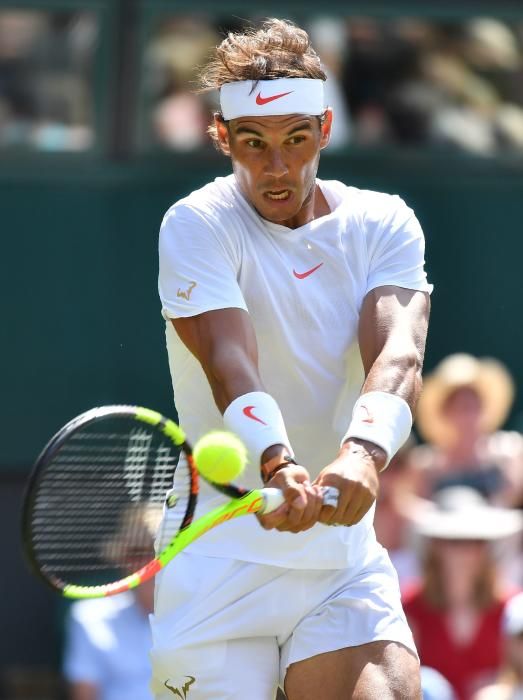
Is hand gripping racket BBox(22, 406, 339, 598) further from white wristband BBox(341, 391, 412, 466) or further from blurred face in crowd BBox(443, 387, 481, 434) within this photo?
blurred face in crowd BBox(443, 387, 481, 434)

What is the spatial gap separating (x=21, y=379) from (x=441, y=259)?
245 cm

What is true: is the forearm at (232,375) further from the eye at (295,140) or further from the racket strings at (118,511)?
the eye at (295,140)

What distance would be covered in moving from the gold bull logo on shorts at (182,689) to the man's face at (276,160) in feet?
4.01

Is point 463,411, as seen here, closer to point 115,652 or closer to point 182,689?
point 115,652

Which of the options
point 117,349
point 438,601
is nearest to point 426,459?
point 438,601

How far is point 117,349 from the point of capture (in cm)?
859

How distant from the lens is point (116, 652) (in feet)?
22.4

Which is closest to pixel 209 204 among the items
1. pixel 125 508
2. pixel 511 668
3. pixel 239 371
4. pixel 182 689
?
pixel 239 371

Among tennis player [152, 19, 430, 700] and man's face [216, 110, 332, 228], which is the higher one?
A: man's face [216, 110, 332, 228]

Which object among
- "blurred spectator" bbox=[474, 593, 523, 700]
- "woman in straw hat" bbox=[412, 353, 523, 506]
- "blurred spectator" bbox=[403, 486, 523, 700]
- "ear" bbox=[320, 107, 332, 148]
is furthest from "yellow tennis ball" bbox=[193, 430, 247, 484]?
"woman in straw hat" bbox=[412, 353, 523, 506]

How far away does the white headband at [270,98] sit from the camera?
411 cm

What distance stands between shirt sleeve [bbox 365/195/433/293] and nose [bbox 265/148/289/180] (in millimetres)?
320

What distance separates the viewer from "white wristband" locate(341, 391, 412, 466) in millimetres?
3854

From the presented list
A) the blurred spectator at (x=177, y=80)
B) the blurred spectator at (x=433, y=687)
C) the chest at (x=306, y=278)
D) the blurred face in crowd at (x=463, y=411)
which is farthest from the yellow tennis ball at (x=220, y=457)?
the blurred spectator at (x=177, y=80)
